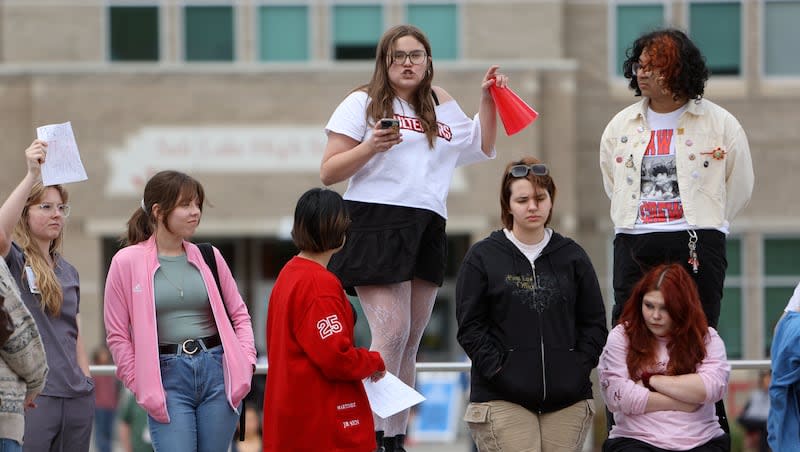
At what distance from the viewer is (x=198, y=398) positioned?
238 inches

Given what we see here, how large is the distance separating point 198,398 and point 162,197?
910 millimetres

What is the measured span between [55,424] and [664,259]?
2918 millimetres

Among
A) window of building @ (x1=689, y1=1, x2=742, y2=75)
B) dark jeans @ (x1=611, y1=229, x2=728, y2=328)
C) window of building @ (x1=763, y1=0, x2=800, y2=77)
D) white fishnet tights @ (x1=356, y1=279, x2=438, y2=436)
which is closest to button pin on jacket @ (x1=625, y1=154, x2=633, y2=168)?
dark jeans @ (x1=611, y1=229, x2=728, y2=328)

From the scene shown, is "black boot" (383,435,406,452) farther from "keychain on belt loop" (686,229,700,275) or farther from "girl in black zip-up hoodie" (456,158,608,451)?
"keychain on belt loop" (686,229,700,275)

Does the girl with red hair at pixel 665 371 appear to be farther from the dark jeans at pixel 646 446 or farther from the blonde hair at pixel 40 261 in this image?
the blonde hair at pixel 40 261

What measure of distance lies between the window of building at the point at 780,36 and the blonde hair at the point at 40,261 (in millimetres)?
16909

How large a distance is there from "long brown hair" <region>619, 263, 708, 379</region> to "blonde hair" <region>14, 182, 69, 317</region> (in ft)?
8.52

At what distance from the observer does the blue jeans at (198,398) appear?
236 inches

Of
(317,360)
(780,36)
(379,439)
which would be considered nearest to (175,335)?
(317,360)

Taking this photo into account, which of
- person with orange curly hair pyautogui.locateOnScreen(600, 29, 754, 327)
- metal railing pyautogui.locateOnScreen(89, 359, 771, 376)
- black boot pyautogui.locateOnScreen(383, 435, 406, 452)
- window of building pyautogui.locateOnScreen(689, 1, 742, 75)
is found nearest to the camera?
black boot pyautogui.locateOnScreen(383, 435, 406, 452)

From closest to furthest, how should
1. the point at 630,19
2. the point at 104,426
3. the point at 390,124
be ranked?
the point at 390,124 < the point at 104,426 < the point at 630,19

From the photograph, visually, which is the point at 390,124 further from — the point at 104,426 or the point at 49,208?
the point at 104,426

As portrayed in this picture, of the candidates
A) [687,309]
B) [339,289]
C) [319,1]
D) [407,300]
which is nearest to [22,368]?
[339,289]

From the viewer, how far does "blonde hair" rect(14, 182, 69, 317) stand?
614 centimetres
